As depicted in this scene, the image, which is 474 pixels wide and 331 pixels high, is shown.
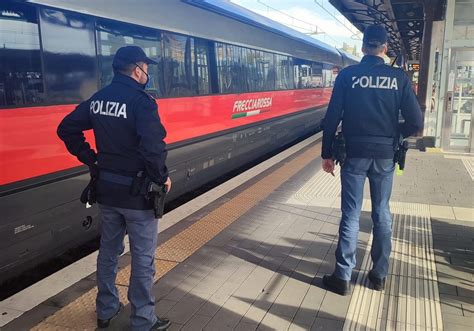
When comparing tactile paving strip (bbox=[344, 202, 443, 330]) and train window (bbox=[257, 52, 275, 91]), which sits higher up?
train window (bbox=[257, 52, 275, 91])

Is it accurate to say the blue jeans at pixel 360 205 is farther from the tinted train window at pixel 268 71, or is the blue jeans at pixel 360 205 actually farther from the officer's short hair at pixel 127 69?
the tinted train window at pixel 268 71

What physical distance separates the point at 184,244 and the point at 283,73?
308 inches

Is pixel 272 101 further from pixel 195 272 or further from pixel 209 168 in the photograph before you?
pixel 195 272

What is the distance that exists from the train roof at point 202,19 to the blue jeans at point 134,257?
7.06 ft

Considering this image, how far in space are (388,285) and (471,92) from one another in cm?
781

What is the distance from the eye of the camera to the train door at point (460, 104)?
10008mm

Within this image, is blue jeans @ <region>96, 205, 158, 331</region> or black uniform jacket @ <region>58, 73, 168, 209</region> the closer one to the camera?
black uniform jacket @ <region>58, 73, 168, 209</region>

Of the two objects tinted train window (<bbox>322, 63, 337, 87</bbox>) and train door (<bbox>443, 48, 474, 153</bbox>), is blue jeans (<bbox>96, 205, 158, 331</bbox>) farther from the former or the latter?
tinted train window (<bbox>322, 63, 337, 87</bbox>)

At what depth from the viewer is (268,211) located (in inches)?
225

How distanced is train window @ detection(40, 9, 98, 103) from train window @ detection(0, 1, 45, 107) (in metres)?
0.10

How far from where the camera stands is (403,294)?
3.53 metres

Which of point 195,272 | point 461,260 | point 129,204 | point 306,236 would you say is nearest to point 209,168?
point 306,236

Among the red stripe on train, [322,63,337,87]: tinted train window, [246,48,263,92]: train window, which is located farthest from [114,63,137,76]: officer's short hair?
[322,63,337,87]: tinted train window

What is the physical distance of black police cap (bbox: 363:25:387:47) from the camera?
136 inches
